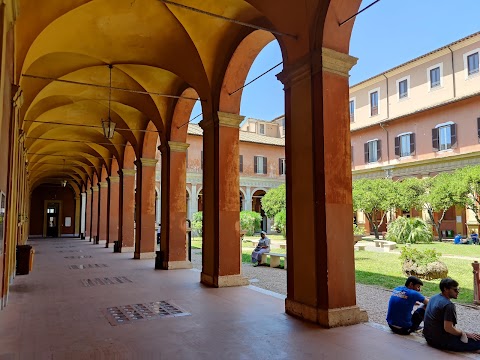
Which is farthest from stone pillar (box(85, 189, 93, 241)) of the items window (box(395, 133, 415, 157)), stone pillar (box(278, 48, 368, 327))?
stone pillar (box(278, 48, 368, 327))

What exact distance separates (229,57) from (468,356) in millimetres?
6596

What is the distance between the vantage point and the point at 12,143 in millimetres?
6824

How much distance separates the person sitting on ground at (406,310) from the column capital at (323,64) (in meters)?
3.03

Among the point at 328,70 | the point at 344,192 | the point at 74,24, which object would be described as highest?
the point at 74,24

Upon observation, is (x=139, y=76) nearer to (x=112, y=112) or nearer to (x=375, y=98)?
(x=112, y=112)

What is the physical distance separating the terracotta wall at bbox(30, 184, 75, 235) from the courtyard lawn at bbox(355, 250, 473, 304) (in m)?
29.1

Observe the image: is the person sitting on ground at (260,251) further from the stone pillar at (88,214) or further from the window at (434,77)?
the window at (434,77)

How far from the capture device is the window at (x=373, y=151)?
2956cm

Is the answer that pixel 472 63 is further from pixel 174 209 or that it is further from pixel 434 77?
pixel 174 209

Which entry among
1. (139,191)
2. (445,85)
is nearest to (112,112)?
(139,191)

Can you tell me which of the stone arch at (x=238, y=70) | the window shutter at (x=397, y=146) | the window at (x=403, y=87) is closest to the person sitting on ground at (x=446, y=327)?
the stone arch at (x=238, y=70)

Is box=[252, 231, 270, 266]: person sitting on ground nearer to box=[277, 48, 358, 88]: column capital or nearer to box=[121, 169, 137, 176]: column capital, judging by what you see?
box=[121, 169, 137, 176]: column capital

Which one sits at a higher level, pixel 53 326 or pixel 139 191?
pixel 139 191

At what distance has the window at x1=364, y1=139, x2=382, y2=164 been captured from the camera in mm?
29562
